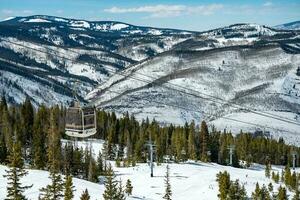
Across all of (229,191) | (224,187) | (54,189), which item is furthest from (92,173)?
(54,189)

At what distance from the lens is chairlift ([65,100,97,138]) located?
40.9 metres

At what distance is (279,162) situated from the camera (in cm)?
15438

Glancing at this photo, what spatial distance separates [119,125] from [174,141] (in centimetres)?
2272

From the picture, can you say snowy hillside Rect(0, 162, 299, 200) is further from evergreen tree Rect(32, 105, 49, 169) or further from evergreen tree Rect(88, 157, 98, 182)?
evergreen tree Rect(32, 105, 49, 169)

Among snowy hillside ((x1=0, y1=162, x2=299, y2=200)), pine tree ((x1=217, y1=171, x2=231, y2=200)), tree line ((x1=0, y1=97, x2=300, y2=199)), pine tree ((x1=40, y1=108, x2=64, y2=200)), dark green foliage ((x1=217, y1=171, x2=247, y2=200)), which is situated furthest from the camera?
tree line ((x1=0, y1=97, x2=300, y2=199))

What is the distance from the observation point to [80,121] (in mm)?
40938

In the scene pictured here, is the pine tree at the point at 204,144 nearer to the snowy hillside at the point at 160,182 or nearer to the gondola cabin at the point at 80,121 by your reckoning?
the snowy hillside at the point at 160,182

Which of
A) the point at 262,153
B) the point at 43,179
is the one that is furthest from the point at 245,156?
the point at 43,179

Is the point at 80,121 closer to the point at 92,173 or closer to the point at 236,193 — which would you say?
the point at 236,193

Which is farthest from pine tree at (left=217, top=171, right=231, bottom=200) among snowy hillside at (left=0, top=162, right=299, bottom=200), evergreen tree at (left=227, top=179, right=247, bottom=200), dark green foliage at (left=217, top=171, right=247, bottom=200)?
snowy hillside at (left=0, top=162, right=299, bottom=200)

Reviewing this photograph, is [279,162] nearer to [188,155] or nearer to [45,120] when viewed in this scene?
[188,155]

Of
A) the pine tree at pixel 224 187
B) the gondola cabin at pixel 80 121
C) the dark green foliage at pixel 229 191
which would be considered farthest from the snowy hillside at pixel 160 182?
the gondola cabin at pixel 80 121

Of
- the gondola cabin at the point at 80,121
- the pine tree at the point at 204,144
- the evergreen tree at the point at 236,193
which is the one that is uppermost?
the gondola cabin at the point at 80,121

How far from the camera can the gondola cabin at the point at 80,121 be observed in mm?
40938
